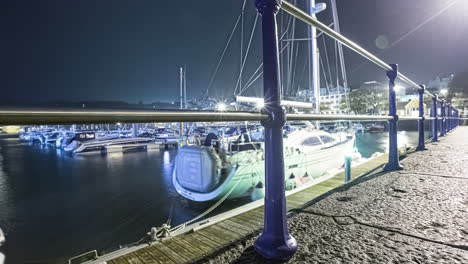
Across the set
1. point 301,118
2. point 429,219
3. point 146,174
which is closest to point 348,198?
point 429,219

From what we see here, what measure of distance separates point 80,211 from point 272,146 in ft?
34.9

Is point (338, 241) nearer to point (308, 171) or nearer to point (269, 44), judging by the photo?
point (269, 44)

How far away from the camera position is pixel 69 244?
253 inches

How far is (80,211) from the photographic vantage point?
358 inches

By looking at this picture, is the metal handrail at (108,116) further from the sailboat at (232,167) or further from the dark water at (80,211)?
the dark water at (80,211)

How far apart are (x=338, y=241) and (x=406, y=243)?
30 centimetres

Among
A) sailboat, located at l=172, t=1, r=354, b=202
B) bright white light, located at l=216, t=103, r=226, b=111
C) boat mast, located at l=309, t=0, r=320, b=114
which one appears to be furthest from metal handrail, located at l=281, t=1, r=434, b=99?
boat mast, located at l=309, t=0, r=320, b=114

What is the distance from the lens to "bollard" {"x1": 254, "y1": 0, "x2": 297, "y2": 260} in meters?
1.03

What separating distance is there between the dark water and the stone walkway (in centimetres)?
628

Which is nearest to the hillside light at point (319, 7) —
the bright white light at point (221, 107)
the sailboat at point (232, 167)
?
the sailboat at point (232, 167)

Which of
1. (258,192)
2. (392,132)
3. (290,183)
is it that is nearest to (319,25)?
(392,132)

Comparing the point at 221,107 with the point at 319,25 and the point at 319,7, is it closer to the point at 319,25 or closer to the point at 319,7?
the point at 319,25

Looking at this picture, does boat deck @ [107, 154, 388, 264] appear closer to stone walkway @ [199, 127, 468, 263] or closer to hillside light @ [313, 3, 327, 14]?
stone walkway @ [199, 127, 468, 263]

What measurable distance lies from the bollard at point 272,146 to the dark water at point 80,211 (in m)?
6.44
